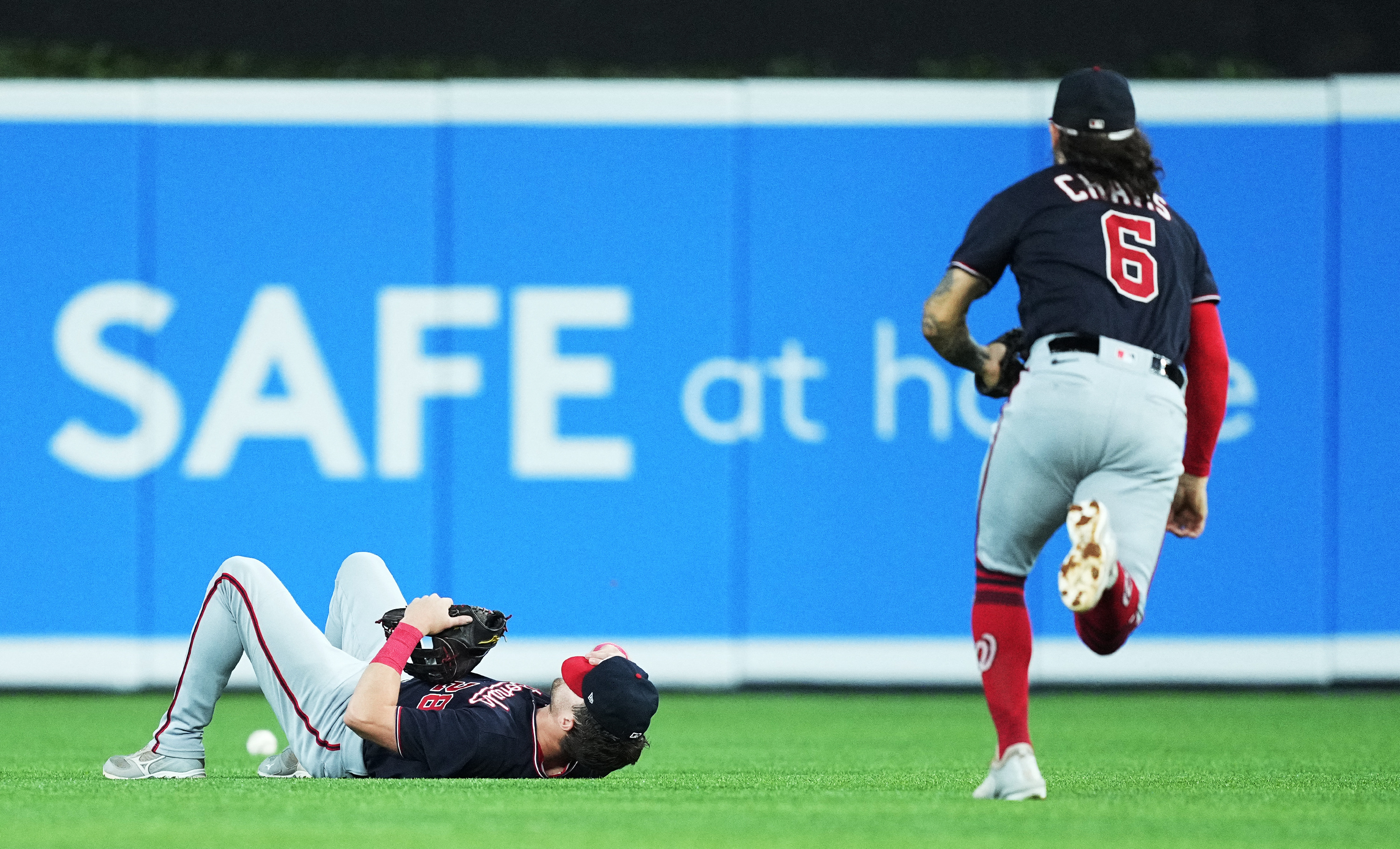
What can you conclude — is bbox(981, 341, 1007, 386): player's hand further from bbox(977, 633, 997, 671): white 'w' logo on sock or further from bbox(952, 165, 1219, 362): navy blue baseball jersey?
bbox(977, 633, 997, 671): white 'w' logo on sock

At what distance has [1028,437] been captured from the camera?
3.49 meters

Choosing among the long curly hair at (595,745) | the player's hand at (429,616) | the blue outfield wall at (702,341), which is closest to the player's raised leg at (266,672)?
the player's hand at (429,616)

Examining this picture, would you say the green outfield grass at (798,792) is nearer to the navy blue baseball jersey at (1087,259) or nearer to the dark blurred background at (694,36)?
the navy blue baseball jersey at (1087,259)

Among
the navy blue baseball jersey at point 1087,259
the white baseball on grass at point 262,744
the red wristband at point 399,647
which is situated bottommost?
the white baseball on grass at point 262,744

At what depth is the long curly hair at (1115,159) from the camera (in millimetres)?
3646

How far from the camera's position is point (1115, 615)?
3.41m

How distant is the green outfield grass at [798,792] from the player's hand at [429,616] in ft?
1.19

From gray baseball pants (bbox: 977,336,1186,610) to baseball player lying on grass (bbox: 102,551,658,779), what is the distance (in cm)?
97

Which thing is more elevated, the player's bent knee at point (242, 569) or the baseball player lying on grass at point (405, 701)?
the player's bent knee at point (242, 569)

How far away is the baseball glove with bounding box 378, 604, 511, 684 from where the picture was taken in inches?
161

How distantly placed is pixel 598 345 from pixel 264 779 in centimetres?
355

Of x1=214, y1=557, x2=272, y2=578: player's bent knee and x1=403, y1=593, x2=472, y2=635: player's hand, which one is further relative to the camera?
x1=214, y1=557, x2=272, y2=578: player's bent knee

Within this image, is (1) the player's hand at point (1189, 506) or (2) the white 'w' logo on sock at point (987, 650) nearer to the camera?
(2) the white 'w' logo on sock at point (987, 650)

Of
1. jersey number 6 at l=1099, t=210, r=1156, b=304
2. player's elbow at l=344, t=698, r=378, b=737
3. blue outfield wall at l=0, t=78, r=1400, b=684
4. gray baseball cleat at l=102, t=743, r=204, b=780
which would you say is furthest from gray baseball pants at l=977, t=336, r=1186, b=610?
blue outfield wall at l=0, t=78, r=1400, b=684
